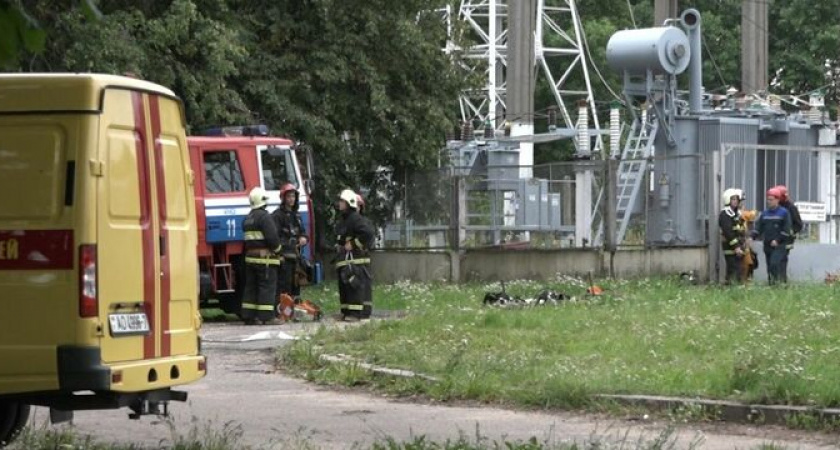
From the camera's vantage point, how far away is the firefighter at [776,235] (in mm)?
27500

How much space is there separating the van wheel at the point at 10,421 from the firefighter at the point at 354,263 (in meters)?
11.1

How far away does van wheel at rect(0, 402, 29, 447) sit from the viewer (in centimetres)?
1119

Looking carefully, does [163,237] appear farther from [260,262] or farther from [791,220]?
[791,220]

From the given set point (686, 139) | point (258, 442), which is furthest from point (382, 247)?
point (258, 442)

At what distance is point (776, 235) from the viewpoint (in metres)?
27.5

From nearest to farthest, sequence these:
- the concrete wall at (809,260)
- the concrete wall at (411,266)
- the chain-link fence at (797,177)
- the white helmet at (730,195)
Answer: the white helmet at (730,195) < the concrete wall at (809,260) < the chain-link fence at (797,177) < the concrete wall at (411,266)

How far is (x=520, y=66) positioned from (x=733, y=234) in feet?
39.8

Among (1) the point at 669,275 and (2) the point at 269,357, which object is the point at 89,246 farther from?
(1) the point at 669,275

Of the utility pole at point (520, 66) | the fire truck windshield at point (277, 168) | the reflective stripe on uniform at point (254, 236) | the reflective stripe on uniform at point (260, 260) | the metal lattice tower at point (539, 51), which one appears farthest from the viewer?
the metal lattice tower at point (539, 51)

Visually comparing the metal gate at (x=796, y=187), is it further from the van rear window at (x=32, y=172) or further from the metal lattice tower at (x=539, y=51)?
the van rear window at (x=32, y=172)

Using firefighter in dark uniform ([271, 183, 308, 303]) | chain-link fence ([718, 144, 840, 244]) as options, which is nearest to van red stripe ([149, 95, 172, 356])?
firefighter in dark uniform ([271, 183, 308, 303])

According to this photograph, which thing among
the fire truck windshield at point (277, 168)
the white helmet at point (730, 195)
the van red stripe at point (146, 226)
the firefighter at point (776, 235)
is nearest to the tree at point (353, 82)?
the fire truck windshield at point (277, 168)

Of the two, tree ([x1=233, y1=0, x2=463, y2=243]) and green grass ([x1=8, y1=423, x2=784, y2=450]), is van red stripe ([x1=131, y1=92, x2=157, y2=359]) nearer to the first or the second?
green grass ([x1=8, y1=423, x2=784, y2=450])

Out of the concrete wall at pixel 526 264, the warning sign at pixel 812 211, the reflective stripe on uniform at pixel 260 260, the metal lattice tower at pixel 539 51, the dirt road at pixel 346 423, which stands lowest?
the dirt road at pixel 346 423
